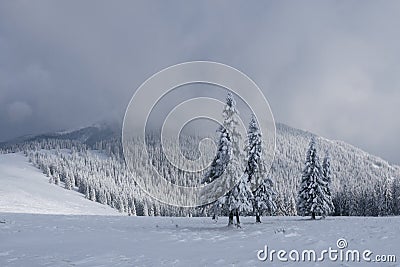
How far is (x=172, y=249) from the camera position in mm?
16062

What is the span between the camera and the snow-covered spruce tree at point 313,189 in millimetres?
46938

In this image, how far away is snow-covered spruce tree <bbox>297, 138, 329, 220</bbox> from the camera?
46938 mm

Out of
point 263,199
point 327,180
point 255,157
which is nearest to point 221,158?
→ point 255,157

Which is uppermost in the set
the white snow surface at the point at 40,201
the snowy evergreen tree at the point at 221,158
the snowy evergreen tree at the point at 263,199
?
the snowy evergreen tree at the point at 221,158

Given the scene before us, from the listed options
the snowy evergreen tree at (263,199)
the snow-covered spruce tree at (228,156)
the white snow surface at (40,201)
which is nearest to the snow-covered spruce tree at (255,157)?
the snowy evergreen tree at (263,199)

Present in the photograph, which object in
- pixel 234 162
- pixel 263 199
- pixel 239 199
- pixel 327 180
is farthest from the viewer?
pixel 327 180

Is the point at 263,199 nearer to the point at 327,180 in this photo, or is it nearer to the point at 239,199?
the point at 239,199

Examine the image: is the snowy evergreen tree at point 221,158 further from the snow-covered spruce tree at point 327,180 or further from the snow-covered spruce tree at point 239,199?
the snow-covered spruce tree at point 327,180

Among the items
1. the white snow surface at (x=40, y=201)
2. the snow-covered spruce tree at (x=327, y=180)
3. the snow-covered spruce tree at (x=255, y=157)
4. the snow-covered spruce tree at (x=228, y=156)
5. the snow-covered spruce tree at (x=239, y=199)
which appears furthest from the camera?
the white snow surface at (x=40, y=201)

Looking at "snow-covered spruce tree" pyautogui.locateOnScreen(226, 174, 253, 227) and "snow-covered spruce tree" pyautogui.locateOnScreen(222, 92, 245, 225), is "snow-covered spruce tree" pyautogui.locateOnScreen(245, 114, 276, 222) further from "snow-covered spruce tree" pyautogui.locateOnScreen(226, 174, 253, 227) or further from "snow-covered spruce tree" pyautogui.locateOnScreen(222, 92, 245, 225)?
"snow-covered spruce tree" pyautogui.locateOnScreen(226, 174, 253, 227)

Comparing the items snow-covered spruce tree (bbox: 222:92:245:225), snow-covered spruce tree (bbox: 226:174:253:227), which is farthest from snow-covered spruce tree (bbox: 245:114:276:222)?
snow-covered spruce tree (bbox: 226:174:253:227)

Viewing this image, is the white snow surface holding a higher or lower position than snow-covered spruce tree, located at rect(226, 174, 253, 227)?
lower

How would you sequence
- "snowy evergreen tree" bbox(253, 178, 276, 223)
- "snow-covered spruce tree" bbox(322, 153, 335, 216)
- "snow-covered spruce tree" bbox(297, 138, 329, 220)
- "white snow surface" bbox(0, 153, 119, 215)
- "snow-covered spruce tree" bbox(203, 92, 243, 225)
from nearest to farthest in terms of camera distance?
"snow-covered spruce tree" bbox(203, 92, 243, 225) → "snowy evergreen tree" bbox(253, 178, 276, 223) → "snow-covered spruce tree" bbox(297, 138, 329, 220) → "snow-covered spruce tree" bbox(322, 153, 335, 216) → "white snow surface" bbox(0, 153, 119, 215)

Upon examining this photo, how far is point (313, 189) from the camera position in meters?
47.7
